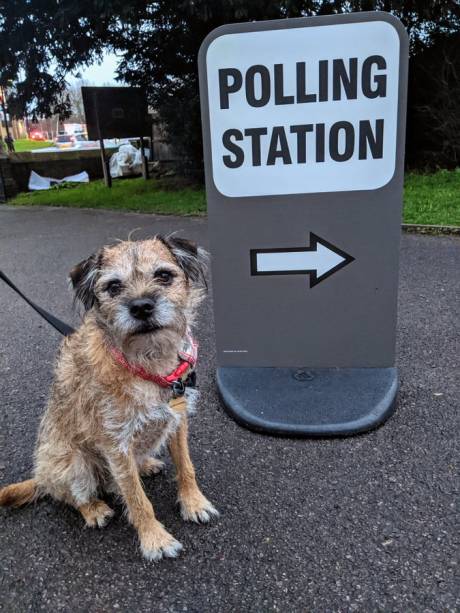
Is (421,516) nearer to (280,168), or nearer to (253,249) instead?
(253,249)

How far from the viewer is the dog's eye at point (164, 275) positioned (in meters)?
2.34

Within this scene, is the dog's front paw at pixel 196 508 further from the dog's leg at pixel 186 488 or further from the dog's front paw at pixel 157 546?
the dog's front paw at pixel 157 546

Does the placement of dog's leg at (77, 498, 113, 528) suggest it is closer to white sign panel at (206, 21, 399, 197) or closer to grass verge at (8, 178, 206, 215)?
white sign panel at (206, 21, 399, 197)

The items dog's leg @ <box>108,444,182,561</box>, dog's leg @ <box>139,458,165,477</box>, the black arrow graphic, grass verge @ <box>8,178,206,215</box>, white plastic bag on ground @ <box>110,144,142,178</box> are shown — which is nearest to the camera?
dog's leg @ <box>108,444,182,561</box>

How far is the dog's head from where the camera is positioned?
219 centimetres

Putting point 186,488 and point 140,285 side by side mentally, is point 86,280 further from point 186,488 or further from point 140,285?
point 186,488

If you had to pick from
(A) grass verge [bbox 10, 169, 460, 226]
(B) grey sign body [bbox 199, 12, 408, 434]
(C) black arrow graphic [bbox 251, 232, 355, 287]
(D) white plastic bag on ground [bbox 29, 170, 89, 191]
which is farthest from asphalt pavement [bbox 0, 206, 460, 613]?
(D) white plastic bag on ground [bbox 29, 170, 89, 191]

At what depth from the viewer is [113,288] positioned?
2.31 m

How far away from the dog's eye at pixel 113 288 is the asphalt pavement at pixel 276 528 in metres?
1.27

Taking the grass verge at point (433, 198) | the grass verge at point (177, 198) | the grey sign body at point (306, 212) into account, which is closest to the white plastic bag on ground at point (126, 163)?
the grass verge at point (177, 198)

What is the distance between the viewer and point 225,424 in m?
3.45

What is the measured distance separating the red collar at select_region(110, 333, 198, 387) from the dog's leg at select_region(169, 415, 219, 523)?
0.93ft

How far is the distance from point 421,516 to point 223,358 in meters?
1.76

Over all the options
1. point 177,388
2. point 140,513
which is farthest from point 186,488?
point 177,388
